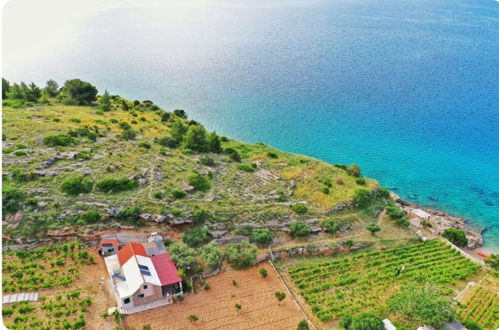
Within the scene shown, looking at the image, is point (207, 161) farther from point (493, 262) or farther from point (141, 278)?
point (493, 262)

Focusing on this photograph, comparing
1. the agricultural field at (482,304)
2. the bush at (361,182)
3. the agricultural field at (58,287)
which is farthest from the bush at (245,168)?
the agricultural field at (482,304)

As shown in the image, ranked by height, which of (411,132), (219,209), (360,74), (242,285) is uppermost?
(360,74)

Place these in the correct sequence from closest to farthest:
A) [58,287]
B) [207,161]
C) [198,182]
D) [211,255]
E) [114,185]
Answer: [58,287] → [211,255] → [114,185] → [198,182] → [207,161]

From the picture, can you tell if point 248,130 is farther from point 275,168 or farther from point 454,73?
point 454,73

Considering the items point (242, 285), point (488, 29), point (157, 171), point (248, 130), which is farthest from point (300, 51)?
point (242, 285)

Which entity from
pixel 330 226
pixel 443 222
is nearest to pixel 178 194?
pixel 330 226

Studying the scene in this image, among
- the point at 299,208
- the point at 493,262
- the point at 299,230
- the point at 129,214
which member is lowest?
the point at 493,262

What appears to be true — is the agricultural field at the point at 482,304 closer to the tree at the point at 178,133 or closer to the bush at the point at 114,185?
the bush at the point at 114,185
